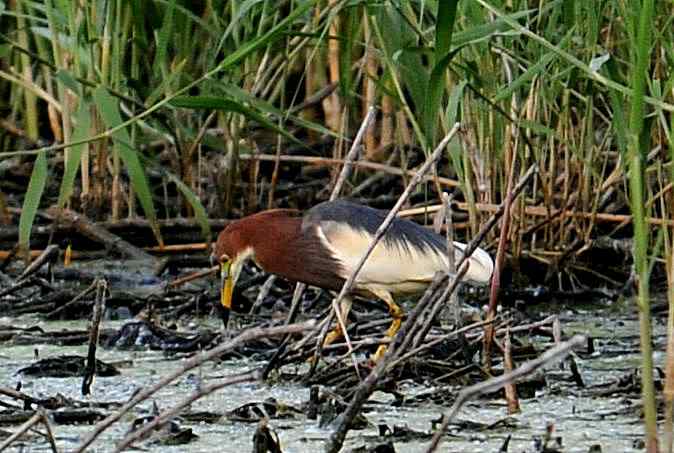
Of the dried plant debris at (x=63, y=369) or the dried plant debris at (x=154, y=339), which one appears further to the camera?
the dried plant debris at (x=154, y=339)

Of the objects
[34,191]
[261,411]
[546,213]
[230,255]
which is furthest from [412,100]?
[261,411]

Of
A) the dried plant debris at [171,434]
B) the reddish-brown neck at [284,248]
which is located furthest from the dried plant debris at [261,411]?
the reddish-brown neck at [284,248]

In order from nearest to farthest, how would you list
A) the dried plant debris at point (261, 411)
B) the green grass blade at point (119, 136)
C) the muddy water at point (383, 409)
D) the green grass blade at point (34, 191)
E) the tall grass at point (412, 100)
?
the muddy water at point (383, 409) < the dried plant debris at point (261, 411) < the tall grass at point (412, 100) < the green grass blade at point (34, 191) < the green grass blade at point (119, 136)

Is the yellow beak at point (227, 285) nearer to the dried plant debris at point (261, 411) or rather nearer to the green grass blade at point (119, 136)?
the green grass blade at point (119, 136)

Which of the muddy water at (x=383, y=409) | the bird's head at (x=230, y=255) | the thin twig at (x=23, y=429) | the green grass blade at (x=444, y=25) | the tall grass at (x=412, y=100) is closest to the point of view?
the thin twig at (x=23, y=429)

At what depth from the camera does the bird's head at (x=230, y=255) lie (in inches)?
158

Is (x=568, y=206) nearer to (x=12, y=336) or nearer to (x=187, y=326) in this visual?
(x=187, y=326)

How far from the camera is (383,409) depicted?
3.23 m

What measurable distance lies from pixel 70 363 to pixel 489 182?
1.29 meters

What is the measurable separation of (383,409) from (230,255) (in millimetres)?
943

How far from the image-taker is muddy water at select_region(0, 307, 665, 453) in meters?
2.91

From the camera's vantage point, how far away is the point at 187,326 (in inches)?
174

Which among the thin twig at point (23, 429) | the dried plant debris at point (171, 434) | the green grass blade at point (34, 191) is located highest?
the thin twig at point (23, 429)

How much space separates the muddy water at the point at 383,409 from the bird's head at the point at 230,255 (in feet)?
0.81
